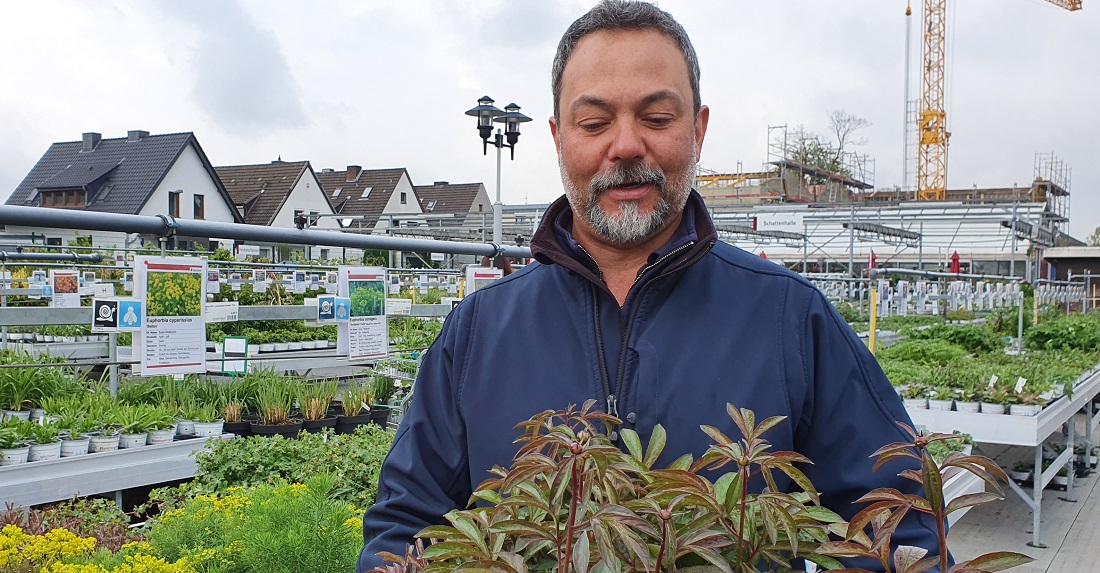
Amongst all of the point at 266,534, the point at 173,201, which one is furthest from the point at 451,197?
the point at 266,534

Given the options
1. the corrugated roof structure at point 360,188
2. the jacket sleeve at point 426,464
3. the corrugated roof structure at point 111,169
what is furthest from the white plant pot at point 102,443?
the corrugated roof structure at point 360,188

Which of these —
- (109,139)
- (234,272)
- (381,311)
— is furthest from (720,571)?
(109,139)

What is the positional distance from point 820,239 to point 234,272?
620 inches

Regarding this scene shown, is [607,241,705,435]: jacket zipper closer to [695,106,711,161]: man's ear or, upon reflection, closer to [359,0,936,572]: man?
[359,0,936,572]: man

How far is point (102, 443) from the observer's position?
13.1 feet

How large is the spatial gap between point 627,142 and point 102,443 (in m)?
3.48

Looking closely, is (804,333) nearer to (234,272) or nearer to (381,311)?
(381,311)

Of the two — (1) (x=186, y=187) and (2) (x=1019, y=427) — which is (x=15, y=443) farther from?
(1) (x=186, y=187)

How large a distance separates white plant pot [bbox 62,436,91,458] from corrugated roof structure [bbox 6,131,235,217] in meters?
30.7

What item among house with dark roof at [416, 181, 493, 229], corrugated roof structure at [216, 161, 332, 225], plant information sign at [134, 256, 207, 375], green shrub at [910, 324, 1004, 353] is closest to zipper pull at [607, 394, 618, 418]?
plant information sign at [134, 256, 207, 375]

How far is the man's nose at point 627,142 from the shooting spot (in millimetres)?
1528

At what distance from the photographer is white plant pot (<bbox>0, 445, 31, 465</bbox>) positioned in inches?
143

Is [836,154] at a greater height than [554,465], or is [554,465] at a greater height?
[836,154]

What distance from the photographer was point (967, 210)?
19641mm
